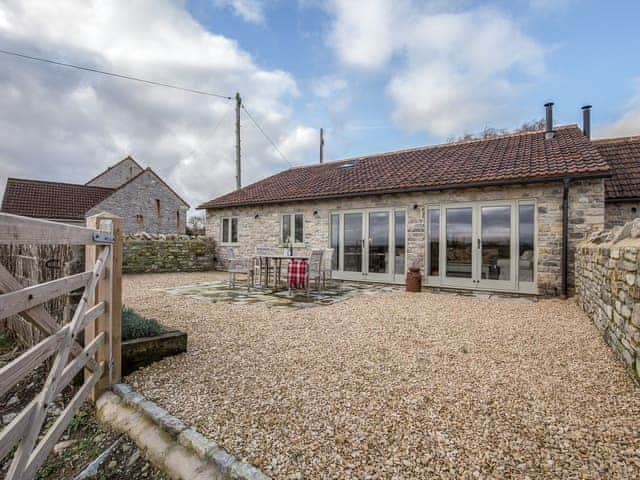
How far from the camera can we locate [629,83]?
30.8 feet

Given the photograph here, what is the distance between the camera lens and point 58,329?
5.23 feet

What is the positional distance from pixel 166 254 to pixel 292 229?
4.77 meters

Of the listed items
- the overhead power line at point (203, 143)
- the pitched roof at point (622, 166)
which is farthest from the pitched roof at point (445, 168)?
the overhead power line at point (203, 143)

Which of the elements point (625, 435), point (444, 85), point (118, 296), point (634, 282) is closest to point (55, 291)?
point (118, 296)

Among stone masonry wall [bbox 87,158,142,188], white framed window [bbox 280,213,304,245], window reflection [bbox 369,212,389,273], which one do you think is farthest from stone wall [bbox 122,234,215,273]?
stone masonry wall [bbox 87,158,142,188]

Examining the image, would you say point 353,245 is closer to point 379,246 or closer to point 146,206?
point 379,246

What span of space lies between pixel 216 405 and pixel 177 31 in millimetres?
8966

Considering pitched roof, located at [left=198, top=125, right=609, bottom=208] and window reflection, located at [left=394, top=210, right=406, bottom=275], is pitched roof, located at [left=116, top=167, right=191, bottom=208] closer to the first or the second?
pitched roof, located at [left=198, top=125, right=609, bottom=208]

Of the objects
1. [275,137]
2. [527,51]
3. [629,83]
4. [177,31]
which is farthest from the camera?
[275,137]

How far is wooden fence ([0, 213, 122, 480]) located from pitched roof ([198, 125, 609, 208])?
23.2 feet

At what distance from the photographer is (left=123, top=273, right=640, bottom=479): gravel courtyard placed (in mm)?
1573

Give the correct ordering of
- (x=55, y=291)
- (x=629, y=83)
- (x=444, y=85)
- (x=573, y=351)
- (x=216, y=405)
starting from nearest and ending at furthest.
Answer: (x=55, y=291)
(x=216, y=405)
(x=573, y=351)
(x=629, y=83)
(x=444, y=85)

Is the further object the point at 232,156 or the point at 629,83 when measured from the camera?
the point at 232,156

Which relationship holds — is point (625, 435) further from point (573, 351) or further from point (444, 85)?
point (444, 85)
